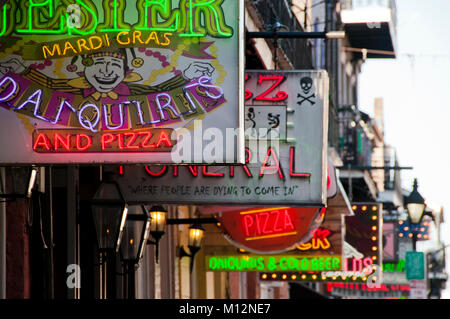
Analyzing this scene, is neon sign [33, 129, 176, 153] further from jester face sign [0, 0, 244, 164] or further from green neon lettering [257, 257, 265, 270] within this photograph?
green neon lettering [257, 257, 265, 270]

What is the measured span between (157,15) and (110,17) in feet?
1.16

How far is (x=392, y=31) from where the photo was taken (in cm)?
3338

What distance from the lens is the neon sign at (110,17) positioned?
9602 mm

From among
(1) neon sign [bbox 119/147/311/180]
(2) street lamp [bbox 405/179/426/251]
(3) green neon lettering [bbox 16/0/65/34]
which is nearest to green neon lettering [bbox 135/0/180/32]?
(3) green neon lettering [bbox 16/0/65/34]

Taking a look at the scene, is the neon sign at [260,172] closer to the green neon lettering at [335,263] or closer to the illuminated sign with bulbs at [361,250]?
the green neon lettering at [335,263]

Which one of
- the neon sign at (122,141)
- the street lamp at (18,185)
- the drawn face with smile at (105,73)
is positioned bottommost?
the street lamp at (18,185)

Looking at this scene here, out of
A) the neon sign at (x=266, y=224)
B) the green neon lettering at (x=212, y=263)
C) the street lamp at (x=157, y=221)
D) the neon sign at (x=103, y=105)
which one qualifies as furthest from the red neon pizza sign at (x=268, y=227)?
the neon sign at (x=103, y=105)

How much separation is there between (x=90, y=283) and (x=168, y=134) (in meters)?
4.18

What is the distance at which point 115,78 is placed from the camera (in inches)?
376

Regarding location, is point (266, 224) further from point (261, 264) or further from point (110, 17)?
point (110, 17)

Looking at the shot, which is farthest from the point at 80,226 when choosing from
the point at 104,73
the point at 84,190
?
the point at 104,73

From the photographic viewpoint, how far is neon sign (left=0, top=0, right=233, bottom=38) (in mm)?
9602
